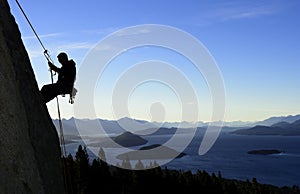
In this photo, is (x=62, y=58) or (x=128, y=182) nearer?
(x=62, y=58)

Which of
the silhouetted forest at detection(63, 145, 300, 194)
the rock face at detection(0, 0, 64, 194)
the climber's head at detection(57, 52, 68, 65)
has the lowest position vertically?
the silhouetted forest at detection(63, 145, 300, 194)

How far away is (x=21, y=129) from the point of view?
7.29 meters

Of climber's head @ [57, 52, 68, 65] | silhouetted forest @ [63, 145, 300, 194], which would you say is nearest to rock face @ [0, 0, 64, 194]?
climber's head @ [57, 52, 68, 65]

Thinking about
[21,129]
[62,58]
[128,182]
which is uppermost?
[62,58]

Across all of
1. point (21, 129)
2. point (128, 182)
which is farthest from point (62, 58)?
point (128, 182)

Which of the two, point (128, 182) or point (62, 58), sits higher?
point (62, 58)

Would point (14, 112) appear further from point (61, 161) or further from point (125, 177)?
point (125, 177)

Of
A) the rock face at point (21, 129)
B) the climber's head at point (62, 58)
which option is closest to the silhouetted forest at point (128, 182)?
the climber's head at point (62, 58)

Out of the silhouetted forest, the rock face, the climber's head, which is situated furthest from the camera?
the silhouetted forest

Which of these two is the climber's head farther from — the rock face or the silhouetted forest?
the silhouetted forest

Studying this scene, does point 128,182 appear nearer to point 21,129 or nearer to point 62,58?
point 62,58

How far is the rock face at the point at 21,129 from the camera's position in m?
6.43

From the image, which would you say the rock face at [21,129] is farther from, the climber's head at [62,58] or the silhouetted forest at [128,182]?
the silhouetted forest at [128,182]

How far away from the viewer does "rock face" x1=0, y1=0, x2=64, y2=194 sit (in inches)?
253
